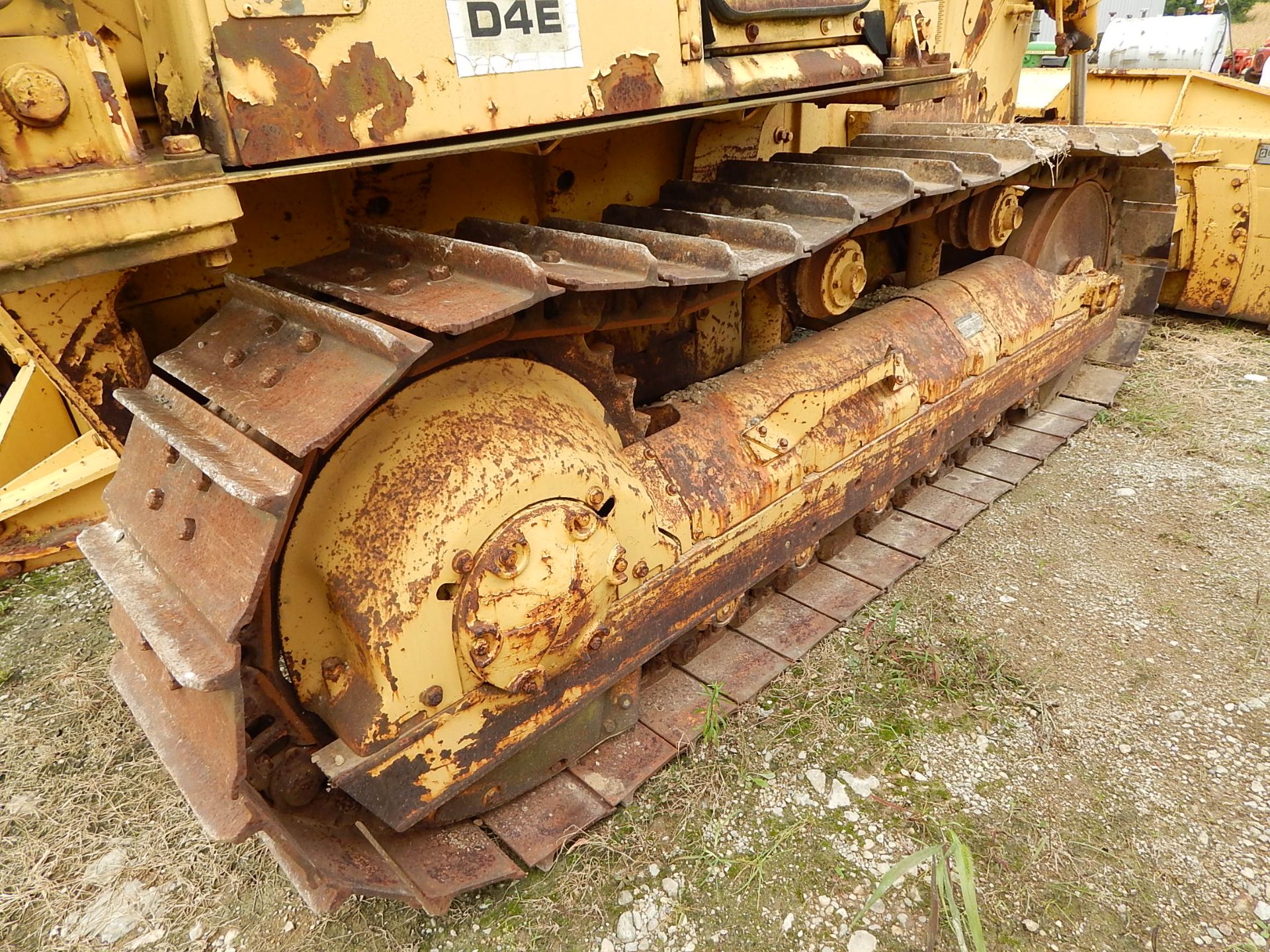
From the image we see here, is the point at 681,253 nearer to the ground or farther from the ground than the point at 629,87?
nearer to the ground

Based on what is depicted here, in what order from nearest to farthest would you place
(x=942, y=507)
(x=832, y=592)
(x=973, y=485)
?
(x=832, y=592), (x=942, y=507), (x=973, y=485)

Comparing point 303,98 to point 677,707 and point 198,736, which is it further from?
point 677,707

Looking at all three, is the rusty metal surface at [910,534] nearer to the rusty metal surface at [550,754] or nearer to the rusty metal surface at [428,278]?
the rusty metal surface at [550,754]

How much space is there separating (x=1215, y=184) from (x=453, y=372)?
517 centimetres

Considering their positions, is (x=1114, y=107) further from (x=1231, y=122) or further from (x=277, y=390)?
(x=277, y=390)

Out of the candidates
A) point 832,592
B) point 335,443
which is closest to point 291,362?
point 335,443

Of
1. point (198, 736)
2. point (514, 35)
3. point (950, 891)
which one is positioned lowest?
point (950, 891)

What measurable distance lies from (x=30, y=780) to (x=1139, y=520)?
12.9 feet

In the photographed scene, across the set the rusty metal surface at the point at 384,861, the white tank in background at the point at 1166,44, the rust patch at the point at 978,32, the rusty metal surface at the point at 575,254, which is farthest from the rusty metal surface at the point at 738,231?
the white tank in background at the point at 1166,44

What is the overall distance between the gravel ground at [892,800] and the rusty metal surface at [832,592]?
0.22 ft

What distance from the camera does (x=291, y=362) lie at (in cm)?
164

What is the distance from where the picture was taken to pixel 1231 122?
5.15 metres

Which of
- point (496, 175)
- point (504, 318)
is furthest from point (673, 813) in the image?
point (496, 175)

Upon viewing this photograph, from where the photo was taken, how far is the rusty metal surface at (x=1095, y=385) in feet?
14.3
